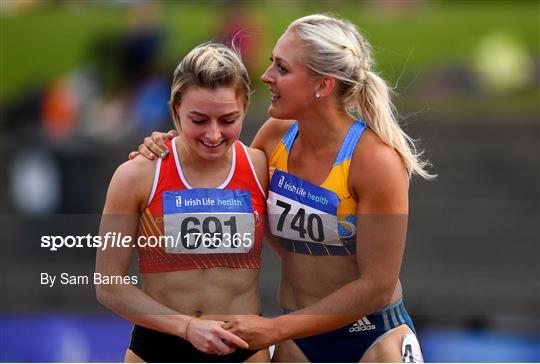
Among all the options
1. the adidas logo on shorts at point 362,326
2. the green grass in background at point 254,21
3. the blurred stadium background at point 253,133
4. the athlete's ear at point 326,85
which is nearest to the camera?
the athlete's ear at point 326,85

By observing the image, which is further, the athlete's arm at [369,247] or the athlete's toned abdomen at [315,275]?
the athlete's toned abdomen at [315,275]

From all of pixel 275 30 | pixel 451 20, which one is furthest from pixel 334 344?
pixel 451 20

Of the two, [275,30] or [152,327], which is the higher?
[275,30]

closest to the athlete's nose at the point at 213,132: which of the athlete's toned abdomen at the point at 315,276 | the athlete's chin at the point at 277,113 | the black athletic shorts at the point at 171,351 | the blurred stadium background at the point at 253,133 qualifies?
the athlete's chin at the point at 277,113

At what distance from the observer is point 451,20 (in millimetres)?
15477

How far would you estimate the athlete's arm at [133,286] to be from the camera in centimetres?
413

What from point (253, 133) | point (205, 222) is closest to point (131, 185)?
point (205, 222)

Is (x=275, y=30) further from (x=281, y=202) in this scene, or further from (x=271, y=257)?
(x=281, y=202)

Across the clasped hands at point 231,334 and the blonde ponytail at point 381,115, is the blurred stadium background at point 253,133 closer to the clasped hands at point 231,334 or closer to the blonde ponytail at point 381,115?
the clasped hands at point 231,334

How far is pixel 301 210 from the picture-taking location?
4.39m

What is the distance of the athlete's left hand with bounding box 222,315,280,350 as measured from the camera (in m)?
4.16

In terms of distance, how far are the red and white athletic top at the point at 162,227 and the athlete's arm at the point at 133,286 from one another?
0.04m

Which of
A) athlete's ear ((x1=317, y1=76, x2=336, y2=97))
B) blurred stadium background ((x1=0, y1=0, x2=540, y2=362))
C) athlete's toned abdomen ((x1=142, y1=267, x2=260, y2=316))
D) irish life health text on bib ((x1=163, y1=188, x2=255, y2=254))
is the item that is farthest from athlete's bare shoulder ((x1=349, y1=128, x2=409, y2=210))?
blurred stadium background ((x1=0, y1=0, x2=540, y2=362))

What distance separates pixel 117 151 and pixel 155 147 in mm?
7096
